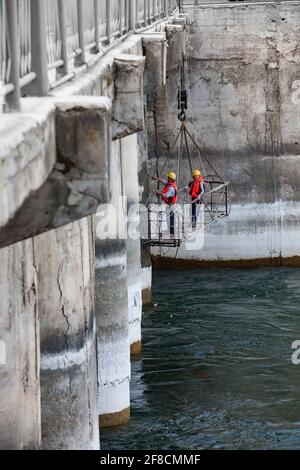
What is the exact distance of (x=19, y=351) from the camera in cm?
931

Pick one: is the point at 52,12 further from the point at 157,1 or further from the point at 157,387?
the point at 157,1

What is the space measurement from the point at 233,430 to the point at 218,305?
25.4 ft

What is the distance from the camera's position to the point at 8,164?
5.38 meters

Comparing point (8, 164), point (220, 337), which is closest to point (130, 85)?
point (8, 164)

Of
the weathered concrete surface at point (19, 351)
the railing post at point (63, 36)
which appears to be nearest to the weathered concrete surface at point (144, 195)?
the weathered concrete surface at point (19, 351)

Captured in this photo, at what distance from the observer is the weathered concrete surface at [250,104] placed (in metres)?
27.9

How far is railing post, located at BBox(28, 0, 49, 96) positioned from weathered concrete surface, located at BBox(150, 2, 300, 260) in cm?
2039

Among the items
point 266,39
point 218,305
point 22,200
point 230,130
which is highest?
point 22,200

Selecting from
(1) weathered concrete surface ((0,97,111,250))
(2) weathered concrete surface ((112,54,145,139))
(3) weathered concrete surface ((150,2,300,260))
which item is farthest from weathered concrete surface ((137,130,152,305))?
(1) weathered concrete surface ((0,97,111,250))

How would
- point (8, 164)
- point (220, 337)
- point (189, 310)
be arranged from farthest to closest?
1. point (189, 310)
2. point (220, 337)
3. point (8, 164)

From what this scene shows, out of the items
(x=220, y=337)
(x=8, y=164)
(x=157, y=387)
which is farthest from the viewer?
(x=220, y=337)

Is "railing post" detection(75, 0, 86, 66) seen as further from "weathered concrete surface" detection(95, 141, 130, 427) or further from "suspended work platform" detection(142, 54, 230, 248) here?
"suspended work platform" detection(142, 54, 230, 248)

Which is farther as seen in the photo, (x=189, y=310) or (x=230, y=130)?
(x=230, y=130)

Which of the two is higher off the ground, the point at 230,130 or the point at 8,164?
the point at 8,164
